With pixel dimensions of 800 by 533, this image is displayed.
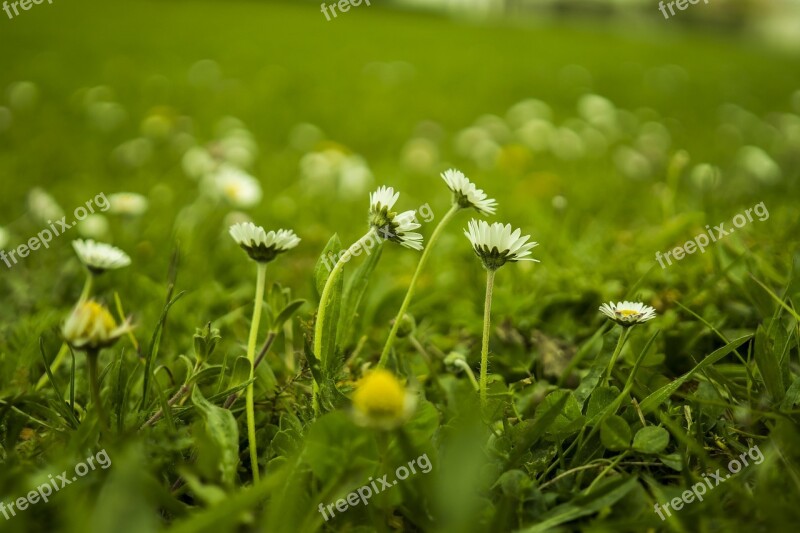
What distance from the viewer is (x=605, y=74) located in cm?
674

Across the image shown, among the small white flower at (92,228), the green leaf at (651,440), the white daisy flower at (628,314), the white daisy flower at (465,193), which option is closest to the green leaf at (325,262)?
the white daisy flower at (465,193)

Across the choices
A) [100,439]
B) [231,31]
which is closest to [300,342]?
[100,439]

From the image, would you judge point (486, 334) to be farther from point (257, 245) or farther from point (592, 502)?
point (257, 245)

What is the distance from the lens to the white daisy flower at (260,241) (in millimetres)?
988

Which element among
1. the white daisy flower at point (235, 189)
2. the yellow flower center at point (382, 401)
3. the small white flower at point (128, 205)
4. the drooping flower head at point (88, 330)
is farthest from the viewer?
the white daisy flower at point (235, 189)

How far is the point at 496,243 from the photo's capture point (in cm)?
97

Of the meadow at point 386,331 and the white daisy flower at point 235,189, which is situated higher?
the white daisy flower at point 235,189

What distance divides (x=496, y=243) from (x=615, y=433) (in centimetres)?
36

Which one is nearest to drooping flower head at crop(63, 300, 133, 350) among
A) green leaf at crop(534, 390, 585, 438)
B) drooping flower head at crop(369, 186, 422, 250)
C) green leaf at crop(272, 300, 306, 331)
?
green leaf at crop(272, 300, 306, 331)

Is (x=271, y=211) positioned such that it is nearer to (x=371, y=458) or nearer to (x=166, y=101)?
(x=371, y=458)

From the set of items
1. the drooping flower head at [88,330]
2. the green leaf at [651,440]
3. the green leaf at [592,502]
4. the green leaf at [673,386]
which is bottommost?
the green leaf at [592,502]

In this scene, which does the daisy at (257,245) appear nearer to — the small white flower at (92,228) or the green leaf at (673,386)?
the green leaf at (673,386)

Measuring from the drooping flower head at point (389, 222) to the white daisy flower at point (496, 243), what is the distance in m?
0.09

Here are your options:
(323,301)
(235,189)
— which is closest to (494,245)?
(323,301)
